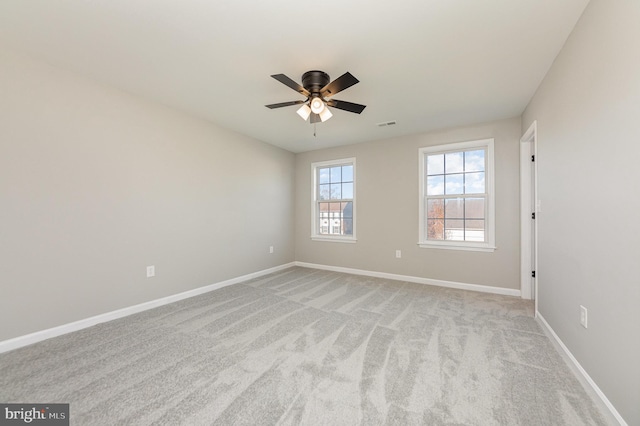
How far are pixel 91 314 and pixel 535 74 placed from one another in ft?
16.8

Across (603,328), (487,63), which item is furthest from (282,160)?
(603,328)

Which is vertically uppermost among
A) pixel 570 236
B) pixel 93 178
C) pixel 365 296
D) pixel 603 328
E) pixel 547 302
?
pixel 93 178

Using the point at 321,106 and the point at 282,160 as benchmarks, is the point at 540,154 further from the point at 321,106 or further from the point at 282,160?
the point at 282,160

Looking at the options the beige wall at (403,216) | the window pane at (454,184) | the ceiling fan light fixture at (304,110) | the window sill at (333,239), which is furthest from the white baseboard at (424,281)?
the ceiling fan light fixture at (304,110)

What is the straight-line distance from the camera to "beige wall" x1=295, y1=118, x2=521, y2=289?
3590 millimetres

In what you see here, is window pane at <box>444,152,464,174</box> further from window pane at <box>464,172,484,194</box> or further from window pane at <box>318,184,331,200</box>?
window pane at <box>318,184,331,200</box>

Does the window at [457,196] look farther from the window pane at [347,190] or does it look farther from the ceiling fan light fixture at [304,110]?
the ceiling fan light fixture at [304,110]

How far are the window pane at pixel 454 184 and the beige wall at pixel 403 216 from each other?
1.54 ft

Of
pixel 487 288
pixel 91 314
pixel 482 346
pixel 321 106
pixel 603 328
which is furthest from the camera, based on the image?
pixel 487 288

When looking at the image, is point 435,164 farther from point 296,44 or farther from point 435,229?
point 296,44

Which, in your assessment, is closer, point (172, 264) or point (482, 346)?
point (482, 346)

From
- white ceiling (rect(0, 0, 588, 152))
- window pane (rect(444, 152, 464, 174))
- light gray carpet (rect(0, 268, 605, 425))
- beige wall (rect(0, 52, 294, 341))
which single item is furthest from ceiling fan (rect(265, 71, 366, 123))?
window pane (rect(444, 152, 464, 174))

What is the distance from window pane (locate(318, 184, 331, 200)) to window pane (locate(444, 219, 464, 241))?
2325 millimetres

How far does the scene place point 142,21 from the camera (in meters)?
1.82
